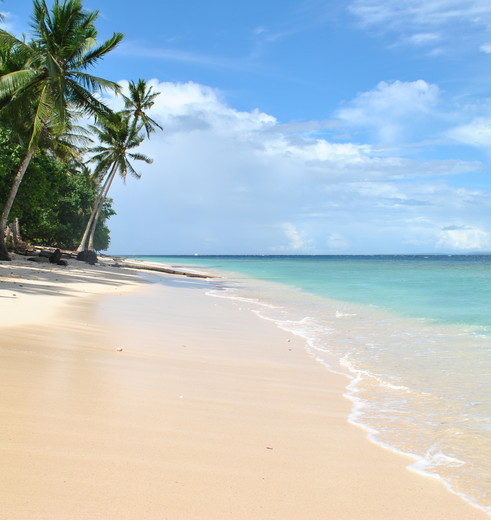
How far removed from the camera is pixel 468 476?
3432 mm

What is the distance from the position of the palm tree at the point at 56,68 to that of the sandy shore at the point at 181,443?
49.8ft

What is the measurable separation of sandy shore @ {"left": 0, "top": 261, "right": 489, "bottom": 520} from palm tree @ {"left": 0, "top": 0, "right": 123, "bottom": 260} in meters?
15.2

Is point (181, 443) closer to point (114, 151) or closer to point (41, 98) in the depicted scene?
point (41, 98)

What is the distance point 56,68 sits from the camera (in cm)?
1864

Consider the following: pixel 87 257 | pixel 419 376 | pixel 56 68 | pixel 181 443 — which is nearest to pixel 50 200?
pixel 87 257

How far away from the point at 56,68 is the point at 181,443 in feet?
61.7

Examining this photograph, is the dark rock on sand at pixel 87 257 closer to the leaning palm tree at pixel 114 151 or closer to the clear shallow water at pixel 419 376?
the leaning palm tree at pixel 114 151

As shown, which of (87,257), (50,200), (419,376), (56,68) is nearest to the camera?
(419,376)

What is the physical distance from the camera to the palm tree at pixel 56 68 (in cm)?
1930

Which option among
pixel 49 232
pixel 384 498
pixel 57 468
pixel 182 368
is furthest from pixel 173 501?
pixel 49 232

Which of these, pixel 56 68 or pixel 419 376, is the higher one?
pixel 56 68

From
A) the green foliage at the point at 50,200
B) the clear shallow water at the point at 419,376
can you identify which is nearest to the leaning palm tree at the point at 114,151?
the green foliage at the point at 50,200

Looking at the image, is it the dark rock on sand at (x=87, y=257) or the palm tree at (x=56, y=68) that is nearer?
the palm tree at (x=56, y=68)

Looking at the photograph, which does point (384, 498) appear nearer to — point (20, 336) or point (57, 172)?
point (20, 336)
